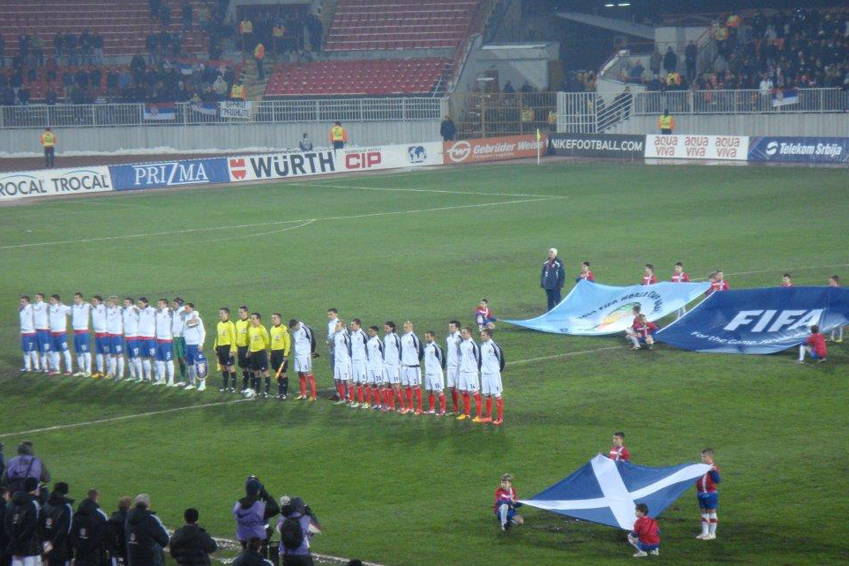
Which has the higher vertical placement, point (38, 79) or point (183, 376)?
point (38, 79)

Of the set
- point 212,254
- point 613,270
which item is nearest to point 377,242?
point 212,254

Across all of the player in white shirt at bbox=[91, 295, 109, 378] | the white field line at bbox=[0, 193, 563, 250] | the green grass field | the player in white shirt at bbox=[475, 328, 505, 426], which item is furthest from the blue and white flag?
the white field line at bbox=[0, 193, 563, 250]

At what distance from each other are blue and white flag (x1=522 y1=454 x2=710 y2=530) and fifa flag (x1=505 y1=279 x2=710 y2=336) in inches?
419

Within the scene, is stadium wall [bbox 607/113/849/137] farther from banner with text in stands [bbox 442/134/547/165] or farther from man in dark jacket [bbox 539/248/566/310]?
man in dark jacket [bbox 539/248/566/310]

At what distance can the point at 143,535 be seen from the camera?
12969mm

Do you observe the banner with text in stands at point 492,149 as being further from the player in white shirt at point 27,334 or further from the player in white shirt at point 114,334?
the player in white shirt at point 114,334

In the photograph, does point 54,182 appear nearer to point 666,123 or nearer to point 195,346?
point 666,123

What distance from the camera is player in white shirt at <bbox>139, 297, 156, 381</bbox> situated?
81.0 ft

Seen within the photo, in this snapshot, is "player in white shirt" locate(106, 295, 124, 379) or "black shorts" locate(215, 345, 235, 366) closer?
"black shorts" locate(215, 345, 235, 366)

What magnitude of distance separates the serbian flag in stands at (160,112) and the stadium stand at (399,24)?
33.9 feet

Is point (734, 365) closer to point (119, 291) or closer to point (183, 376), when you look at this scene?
point (183, 376)

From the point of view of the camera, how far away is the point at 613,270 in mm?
33344

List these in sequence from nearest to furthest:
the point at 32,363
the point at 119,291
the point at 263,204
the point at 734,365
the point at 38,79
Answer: the point at 734,365 < the point at 32,363 < the point at 119,291 < the point at 263,204 < the point at 38,79

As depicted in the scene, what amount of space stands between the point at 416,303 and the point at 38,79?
43746 millimetres
